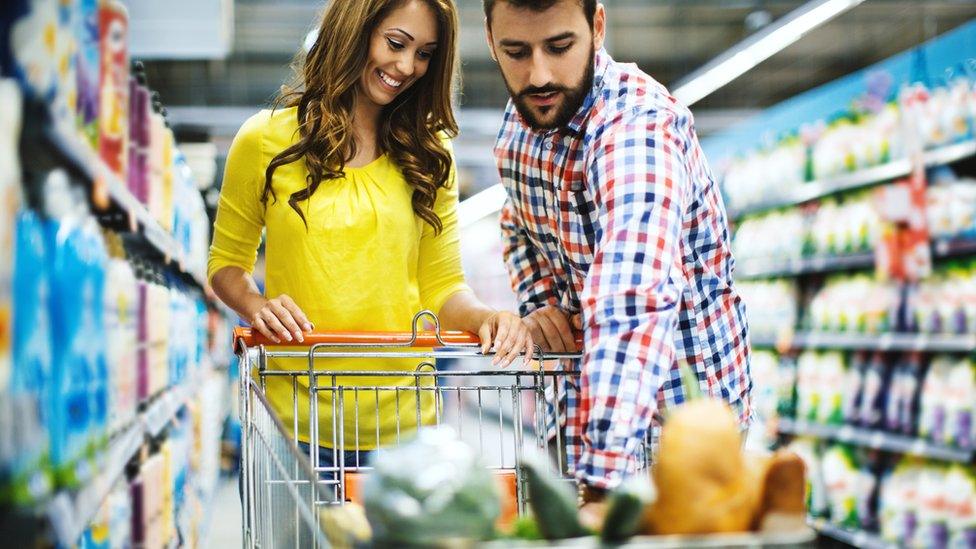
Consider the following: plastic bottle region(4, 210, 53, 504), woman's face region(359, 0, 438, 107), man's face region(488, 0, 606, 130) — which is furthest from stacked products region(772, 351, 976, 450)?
plastic bottle region(4, 210, 53, 504)

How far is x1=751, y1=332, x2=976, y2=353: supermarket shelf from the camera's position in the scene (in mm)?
4516

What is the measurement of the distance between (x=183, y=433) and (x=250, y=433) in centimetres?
230

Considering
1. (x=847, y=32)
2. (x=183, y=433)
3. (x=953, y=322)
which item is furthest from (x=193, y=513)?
(x=847, y=32)

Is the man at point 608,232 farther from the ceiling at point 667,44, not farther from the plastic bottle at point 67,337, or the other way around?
the ceiling at point 667,44

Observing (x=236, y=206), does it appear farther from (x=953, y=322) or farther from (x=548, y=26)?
(x=953, y=322)

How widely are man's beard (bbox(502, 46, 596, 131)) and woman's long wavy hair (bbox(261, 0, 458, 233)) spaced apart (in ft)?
1.66

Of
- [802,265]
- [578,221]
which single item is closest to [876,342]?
[802,265]

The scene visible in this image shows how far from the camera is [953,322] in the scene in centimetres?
455

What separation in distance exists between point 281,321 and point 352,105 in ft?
1.90

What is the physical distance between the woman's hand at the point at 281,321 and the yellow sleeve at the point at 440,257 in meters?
0.49

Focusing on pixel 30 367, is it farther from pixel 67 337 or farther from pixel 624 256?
pixel 624 256

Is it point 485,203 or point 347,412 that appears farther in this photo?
point 485,203

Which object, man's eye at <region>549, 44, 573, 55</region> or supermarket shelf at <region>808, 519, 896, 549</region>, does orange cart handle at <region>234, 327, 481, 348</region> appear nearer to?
man's eye at <region>549, 44, 573, 55</region>

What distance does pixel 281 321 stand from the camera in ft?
6.22
